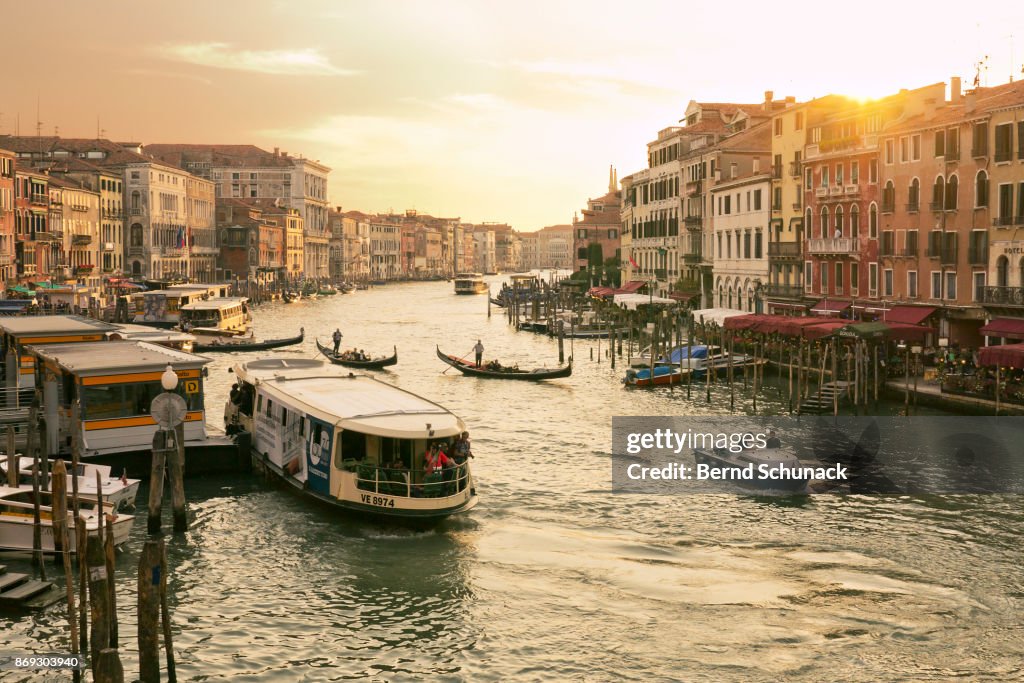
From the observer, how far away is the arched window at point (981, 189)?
30.5 metres

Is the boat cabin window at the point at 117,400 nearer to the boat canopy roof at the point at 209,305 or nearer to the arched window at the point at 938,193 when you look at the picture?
the arched window at the point at 938,193

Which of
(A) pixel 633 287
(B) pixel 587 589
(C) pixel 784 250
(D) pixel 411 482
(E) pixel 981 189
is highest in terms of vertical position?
(E) pixel 981 189

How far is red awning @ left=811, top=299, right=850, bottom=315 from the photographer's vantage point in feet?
124

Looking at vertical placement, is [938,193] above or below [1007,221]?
above

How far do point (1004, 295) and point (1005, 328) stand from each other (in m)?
1.03

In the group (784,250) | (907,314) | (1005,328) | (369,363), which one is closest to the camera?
(1005,328)

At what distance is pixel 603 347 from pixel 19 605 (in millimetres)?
39560

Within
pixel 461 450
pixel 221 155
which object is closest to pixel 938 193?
pixel 461 450

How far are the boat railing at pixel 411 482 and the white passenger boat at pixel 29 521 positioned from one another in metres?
3.35

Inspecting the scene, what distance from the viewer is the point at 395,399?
17.9m

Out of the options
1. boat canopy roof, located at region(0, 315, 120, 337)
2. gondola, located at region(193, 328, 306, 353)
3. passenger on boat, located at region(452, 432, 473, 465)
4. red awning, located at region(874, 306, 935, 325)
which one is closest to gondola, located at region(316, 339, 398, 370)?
gondola, located at region(193, 328, 306, 353)

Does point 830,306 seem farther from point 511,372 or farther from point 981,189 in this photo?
point 511,372

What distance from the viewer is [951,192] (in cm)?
3195

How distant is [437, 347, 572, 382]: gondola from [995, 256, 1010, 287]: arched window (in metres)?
12.9
